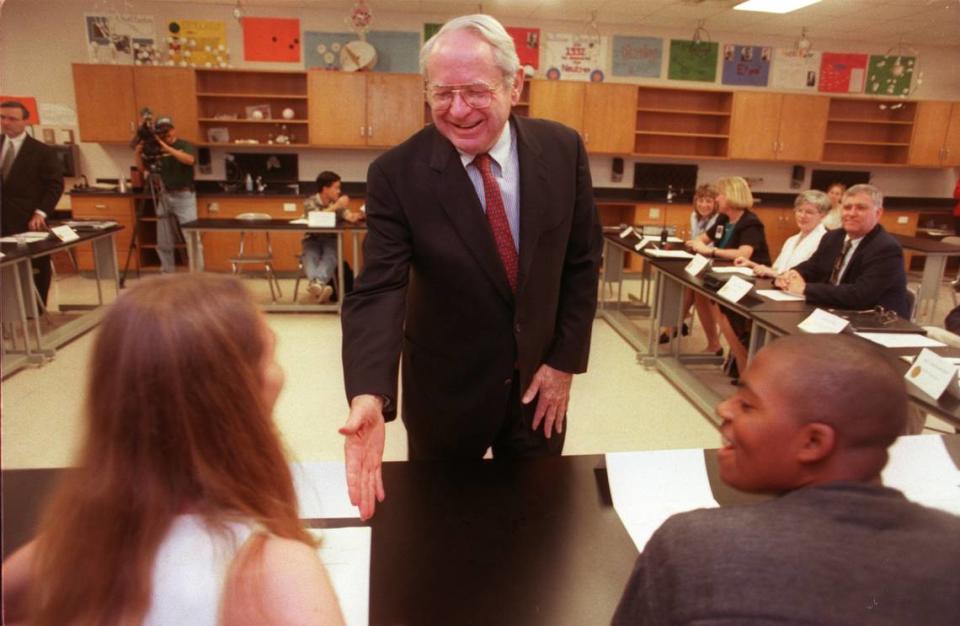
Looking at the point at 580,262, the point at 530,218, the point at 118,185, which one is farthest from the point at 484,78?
the point at 118,185

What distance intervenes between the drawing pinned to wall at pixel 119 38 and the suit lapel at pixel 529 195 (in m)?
6.48

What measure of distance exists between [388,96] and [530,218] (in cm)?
568

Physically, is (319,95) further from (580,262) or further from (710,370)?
(580,262)

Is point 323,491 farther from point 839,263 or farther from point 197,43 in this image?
point 197,43

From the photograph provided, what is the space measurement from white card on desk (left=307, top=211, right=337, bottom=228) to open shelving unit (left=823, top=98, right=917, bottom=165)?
563 cm

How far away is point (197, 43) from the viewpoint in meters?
6.48

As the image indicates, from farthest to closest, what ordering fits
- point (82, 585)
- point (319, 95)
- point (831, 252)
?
point (319, 95)
point (831, 252)
point (82, 585)

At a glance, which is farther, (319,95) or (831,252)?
(319,95)

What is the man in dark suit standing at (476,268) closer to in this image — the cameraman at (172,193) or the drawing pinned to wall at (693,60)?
the cameraman at (172,193)

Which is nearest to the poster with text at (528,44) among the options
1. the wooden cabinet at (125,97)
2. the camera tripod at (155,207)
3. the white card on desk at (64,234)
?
the wooden cabinet at (125,97)

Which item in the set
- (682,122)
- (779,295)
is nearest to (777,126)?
(682,122)

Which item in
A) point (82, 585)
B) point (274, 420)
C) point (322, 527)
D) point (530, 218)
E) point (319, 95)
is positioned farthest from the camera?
point (319, 95)

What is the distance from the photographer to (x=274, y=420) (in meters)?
0.69

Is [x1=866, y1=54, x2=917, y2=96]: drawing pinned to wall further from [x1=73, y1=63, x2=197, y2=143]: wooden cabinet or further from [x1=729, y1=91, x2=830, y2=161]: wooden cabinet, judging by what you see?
[x1=73, y1=63, x2=197, y2=143]: wooden cabinet
